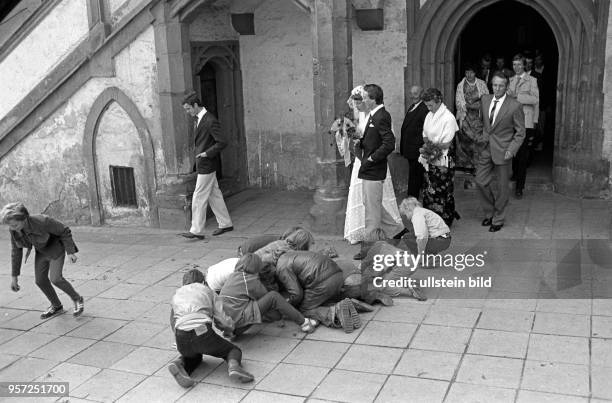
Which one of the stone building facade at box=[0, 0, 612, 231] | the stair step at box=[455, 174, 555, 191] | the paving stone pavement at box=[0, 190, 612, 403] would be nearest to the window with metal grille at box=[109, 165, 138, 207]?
the stone building facade at box=[0, 0, 612, 231]

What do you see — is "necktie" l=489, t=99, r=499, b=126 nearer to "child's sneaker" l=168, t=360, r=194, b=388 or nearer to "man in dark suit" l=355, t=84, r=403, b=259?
"man in dark suit" l=355, t=84, r=403, b=259

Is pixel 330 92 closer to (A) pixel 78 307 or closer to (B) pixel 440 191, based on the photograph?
(B) pixel 440 191

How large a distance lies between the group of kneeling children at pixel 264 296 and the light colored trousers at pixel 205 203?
2.95 meters

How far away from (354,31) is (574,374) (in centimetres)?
683

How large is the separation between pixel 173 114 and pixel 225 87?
73.4 inches

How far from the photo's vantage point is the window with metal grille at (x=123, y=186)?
11375 mm

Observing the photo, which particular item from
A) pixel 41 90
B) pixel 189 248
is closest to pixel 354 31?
pixel 189 248

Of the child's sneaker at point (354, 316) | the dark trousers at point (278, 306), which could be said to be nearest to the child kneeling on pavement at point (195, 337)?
the dark trousers at point (278, 306)

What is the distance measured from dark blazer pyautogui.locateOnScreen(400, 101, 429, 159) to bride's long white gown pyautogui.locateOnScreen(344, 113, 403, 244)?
3.29 ft

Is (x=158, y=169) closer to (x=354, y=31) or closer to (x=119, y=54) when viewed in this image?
(x=119, y=54)

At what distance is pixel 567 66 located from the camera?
10.4 metres

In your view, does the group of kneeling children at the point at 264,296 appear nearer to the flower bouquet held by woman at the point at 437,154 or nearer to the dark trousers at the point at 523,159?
the flower bouquet held by woman at the point at 437,154

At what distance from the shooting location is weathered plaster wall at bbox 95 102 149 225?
11117mm

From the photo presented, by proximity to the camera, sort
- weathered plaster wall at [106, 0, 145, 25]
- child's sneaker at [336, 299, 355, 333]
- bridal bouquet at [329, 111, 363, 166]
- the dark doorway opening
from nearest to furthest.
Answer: child's sneaker at [336, 299, 355, 333] < bridal bouquet at [329, 111, 363, 166] < weathered plaster wall at [106, 0, 145, 25] < the dark doorway opening
